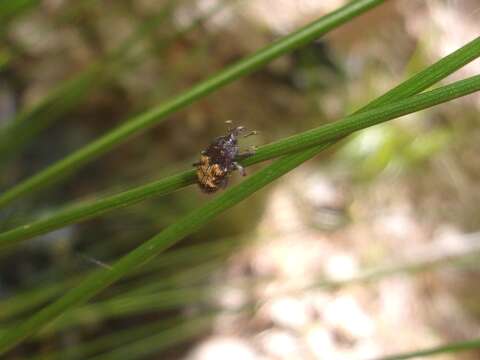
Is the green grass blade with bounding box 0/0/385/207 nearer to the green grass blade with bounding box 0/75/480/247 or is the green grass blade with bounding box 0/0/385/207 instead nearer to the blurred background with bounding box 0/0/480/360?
the green grass blade with bounding box 0/75/480/247

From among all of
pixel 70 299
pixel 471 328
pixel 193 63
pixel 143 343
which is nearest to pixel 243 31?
pixel 193 63

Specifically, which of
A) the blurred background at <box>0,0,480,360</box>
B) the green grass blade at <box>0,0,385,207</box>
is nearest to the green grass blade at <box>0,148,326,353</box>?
the green grass blade at <box>0,0,385,207</box>

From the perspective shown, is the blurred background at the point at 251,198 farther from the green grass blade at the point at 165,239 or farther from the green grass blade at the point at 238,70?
the green grass blade at the point at 165,239

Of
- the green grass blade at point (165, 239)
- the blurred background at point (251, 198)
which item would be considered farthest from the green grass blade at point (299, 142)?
the blurred background at point (251, 198)

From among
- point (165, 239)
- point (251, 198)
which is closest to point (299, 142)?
point (165, 239)

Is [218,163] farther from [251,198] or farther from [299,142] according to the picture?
[251,198]
